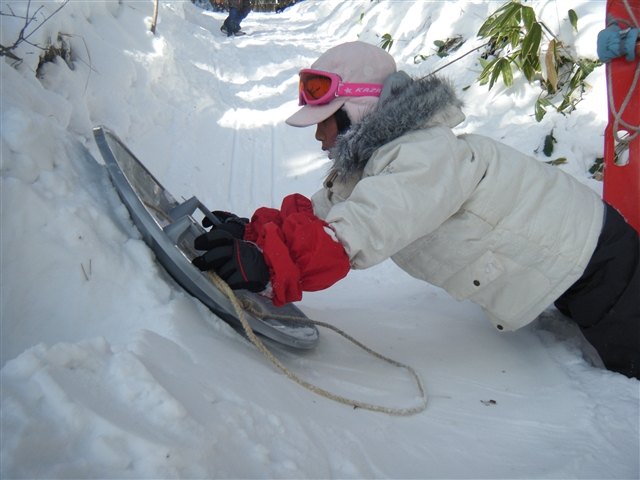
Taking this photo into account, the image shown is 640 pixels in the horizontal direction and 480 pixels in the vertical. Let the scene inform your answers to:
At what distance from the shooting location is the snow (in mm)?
815

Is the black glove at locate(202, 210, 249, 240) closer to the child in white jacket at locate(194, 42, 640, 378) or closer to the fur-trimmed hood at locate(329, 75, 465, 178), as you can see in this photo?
the child in white jacket at locate(194, 42, 640, 378)

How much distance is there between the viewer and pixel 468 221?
169cm

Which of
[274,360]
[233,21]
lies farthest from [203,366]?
[233,21]

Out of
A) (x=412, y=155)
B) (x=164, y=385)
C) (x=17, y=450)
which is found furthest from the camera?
(x=412, y=155)

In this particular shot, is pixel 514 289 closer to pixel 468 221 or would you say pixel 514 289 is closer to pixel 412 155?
pixel 468 221

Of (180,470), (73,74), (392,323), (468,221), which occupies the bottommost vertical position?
(392,323)

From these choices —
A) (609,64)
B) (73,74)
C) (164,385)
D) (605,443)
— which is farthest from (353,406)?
(73,74)

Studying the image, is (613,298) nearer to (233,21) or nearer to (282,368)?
(282,368)

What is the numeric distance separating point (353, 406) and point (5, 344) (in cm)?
94

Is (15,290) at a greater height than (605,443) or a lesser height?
Answer: greater

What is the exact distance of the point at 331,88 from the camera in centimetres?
175

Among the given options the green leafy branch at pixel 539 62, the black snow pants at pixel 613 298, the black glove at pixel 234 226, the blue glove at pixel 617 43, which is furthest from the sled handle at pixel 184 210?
the green leafy branch at pixel 539 62

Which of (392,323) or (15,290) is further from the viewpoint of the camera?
(392,323)

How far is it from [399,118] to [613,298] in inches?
43.0
